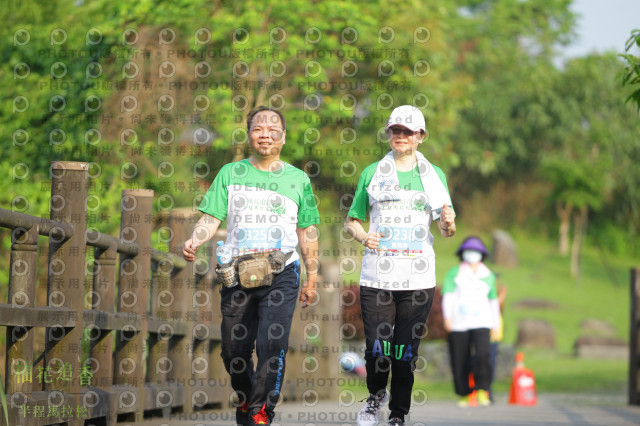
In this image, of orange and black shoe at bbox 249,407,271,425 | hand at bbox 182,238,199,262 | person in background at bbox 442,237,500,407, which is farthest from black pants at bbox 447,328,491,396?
hand at bbox 182,238,199,262

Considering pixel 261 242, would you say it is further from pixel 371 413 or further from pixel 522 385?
pixel 522 385

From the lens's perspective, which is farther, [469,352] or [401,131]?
[469,352]

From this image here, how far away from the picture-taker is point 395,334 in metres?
6.95

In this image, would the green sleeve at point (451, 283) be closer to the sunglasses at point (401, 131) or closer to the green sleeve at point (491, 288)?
the green sleeve at point (491, 288)

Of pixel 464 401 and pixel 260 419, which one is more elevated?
pixel 260 419

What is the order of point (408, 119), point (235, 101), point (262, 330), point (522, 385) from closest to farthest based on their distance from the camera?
point (262, 330) → point (408, 119) → point (522, 385) → point (235, 101)

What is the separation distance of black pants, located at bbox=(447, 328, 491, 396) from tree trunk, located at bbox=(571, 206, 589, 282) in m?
32.9

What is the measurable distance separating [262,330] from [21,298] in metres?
1.47

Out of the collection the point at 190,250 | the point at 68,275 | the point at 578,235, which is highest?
the point at 578,235

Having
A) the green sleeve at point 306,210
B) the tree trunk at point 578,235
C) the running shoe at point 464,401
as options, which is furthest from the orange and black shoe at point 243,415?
the tree trunk at point 578,235

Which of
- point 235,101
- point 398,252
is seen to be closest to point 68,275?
point 398,252

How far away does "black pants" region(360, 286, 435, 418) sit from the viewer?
6.86m

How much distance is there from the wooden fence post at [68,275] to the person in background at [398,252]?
1659 millimetres

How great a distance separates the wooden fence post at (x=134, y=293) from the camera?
790cm
